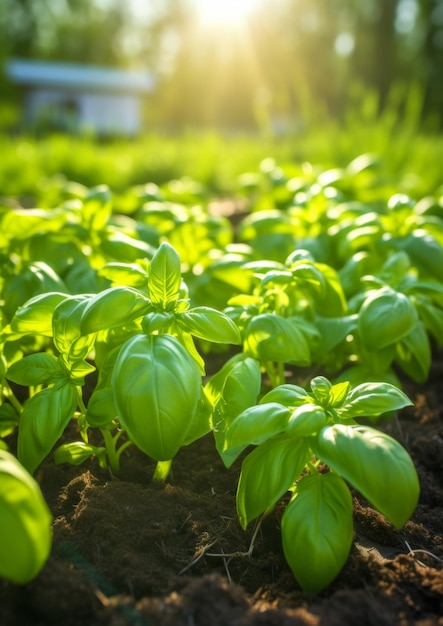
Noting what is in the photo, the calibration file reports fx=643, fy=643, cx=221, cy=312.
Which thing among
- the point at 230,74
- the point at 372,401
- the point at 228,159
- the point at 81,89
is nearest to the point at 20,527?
the point at 372,401

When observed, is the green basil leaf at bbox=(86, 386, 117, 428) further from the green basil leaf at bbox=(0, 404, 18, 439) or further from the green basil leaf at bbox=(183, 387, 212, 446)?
the green basil leaf at bbox=(0, 404, 18, 439)

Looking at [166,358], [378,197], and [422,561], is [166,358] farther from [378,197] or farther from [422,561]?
[378,197]

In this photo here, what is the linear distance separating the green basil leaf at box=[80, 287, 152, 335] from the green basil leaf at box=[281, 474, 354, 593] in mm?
458

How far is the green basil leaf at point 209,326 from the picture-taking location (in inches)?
48.6

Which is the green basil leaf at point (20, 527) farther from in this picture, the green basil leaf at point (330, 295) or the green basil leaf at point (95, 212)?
the green basil leaf at point (95, 212)

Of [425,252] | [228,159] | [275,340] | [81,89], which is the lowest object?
[81,89]

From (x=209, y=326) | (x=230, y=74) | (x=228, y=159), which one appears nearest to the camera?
(x=209, y=326)

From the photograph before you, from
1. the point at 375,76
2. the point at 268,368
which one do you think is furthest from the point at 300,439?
the point at 375,76

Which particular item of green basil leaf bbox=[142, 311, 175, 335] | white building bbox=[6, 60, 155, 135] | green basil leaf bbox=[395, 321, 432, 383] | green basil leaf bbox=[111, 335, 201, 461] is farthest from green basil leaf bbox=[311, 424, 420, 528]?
white building bbox=[6, 60, 155, 135]

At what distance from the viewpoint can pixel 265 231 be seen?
7.12 ft

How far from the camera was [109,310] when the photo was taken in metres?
1.17

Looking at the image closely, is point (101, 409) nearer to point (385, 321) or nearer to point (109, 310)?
point (109, 310)

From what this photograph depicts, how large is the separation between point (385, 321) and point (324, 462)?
45cm

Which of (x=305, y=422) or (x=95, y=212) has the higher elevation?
(x=95, y=212)
